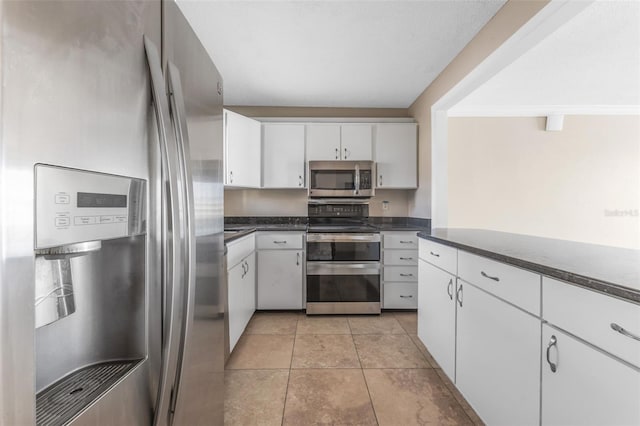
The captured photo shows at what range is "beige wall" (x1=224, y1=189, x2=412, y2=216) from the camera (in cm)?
382

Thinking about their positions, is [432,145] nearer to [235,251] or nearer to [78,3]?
[235,251]

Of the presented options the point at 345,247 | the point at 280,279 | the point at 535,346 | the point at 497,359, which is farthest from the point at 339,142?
the point at 535,346

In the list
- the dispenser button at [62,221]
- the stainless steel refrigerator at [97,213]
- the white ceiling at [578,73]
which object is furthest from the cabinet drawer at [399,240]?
the dispenser button at [62,221]

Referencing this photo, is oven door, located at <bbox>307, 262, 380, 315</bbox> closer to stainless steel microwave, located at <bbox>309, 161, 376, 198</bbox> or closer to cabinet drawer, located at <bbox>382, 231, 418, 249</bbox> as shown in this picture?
cabinet drawer, located at <bbox>382, 231, 418, 249</bbox>

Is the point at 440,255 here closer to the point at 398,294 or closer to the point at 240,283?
the point at 398,294

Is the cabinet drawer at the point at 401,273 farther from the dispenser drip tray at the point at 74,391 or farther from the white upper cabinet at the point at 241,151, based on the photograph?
the dispenser drip tray at the point at 74,391

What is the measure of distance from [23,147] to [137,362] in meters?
0.50

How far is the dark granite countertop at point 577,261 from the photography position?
83 cm

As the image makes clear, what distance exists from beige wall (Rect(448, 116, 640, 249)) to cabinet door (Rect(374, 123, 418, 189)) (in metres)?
0.89

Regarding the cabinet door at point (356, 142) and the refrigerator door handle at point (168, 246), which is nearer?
the refrigerator door handle at point (168, 246)

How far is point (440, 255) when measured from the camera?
1.92 metres

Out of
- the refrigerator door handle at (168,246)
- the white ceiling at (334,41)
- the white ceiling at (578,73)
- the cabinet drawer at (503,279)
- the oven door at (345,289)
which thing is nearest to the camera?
the refrigerator door handle at (168,246)

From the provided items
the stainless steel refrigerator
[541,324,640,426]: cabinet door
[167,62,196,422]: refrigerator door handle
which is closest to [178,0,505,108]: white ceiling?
the stainless steel refrigerator

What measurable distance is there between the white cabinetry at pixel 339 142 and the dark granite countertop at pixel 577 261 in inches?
78.5
